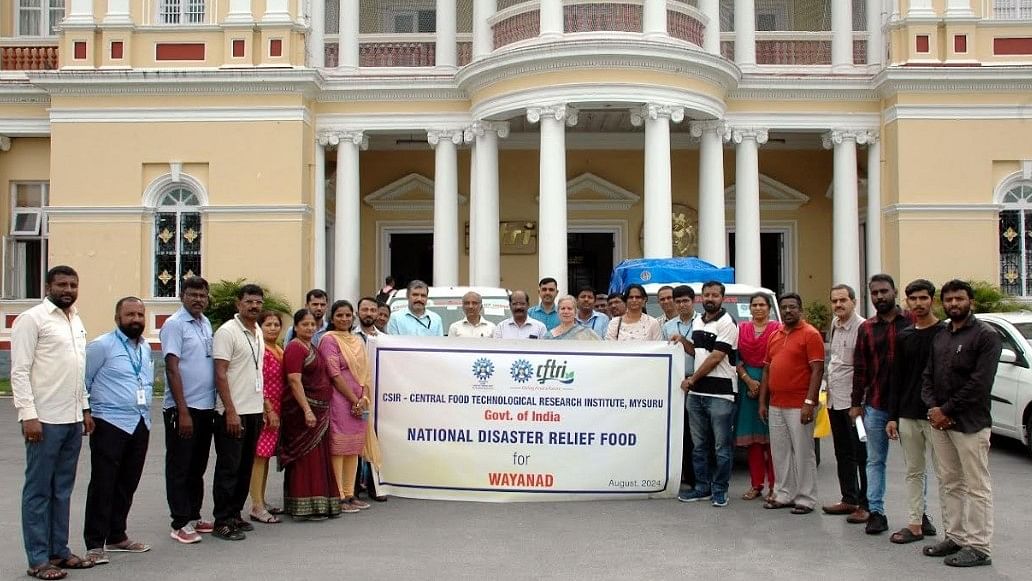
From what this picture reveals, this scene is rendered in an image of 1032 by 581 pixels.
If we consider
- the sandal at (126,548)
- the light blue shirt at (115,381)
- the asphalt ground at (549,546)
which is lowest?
the asphalt ground at (549,546)

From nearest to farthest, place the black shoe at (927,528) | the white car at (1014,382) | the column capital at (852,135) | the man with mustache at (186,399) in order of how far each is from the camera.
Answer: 1. the man with mustache at (186,399)
2. the black shoe at (927,528)
3. the white car at (1014,382)
4. the column capital at (852,135)

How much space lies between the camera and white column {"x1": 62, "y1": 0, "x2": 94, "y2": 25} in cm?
1830

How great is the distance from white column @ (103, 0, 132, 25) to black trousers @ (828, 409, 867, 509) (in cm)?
1605

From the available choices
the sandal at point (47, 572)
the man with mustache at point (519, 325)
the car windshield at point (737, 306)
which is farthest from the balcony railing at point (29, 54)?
the sandal at point (47, 572)

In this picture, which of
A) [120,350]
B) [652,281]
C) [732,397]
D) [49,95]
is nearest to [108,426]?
[120,350]

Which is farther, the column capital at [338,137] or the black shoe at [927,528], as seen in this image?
the column capital at [338,137]

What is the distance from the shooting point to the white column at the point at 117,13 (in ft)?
60.1

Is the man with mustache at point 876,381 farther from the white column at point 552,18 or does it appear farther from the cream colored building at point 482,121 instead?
the white column at point 552,18

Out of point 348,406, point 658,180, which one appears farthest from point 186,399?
point 658,180

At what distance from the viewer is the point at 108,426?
6125 millimetres

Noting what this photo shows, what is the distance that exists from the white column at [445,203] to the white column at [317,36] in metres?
2.80

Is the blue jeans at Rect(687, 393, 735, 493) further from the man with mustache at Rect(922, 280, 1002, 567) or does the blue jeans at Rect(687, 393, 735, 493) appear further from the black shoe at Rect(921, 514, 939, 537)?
the man with mustache at Rect(922, 280, 1002, 567)

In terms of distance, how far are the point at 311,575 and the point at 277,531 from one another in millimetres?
1302

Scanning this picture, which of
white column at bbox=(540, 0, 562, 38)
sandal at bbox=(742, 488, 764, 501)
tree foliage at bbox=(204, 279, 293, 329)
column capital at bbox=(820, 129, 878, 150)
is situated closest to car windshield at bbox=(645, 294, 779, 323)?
sandal at bbox=(742, 488, 764, 501)
